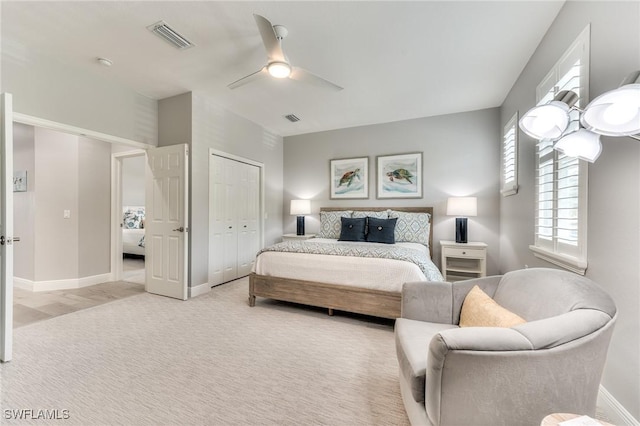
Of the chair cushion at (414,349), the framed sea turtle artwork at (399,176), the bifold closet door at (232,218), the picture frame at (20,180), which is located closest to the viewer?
the chair cushion at (414,349)

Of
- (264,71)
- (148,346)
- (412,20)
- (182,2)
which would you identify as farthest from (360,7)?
(148,346)

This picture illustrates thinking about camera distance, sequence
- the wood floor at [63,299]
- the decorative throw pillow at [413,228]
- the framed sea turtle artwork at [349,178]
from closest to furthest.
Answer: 1. the wood floor at [63,299]
2. the decorative throw pillow at [413,228]
3. the framed sea turtle artwork at [349,178]

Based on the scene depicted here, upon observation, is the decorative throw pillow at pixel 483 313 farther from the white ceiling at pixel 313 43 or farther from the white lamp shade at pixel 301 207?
the white lamp shade at pixel 301 207

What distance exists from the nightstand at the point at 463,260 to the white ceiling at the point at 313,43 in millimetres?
2124

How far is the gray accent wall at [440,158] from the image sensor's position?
4176 millimetres

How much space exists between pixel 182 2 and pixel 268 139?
321 centimetres

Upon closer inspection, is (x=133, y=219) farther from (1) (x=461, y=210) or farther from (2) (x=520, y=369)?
(2) (x=520, y=369)

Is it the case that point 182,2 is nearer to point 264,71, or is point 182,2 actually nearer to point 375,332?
point 264,71

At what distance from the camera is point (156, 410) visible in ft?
5.18

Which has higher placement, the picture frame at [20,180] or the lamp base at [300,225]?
the picture frame at [20,180]

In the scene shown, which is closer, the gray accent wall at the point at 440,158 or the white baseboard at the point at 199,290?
the white baseboard at the point at 199,290

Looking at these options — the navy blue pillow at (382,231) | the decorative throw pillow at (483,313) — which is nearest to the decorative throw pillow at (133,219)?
the navy blue pillow at (382,231)

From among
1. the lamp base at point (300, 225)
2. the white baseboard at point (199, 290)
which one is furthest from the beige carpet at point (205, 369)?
the lamp base at point (300, 225)

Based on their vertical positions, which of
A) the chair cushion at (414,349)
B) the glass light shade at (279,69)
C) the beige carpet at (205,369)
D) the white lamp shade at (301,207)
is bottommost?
the beige carpet at (205,369)
